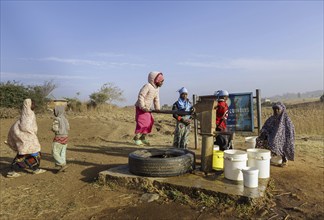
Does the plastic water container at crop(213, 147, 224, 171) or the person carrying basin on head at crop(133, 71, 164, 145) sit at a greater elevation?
the person carrying basin on head at crop(133, 71, 164, 145)

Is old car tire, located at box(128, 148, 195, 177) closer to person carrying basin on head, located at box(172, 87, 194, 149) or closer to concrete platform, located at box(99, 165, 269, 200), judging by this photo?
concrete platform, located at box(99, 165, 269, 200)

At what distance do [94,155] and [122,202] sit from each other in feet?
11.5

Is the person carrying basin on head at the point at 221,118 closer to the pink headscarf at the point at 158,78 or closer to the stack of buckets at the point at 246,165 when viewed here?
the stack of buckets at the point at 246,165

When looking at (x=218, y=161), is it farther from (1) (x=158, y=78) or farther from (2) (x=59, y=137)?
(2) (x=59, y=137)

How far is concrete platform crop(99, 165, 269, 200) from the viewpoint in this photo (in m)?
3.98

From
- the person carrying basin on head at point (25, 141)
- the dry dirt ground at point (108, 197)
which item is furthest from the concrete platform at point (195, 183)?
the person carrying basin on head at point (25, 141)

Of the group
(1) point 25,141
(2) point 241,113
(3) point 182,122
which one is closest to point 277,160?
(2) point 241,113

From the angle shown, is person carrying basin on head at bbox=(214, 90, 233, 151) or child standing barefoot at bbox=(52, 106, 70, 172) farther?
person carrying basin on head at bbox=(214, 90, 233, 151)

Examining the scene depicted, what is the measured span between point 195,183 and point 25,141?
3687mm

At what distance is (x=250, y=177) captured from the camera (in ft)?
13.6

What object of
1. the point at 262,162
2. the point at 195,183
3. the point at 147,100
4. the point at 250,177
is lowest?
the point at 195,183

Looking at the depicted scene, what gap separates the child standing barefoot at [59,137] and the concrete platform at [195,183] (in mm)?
1413

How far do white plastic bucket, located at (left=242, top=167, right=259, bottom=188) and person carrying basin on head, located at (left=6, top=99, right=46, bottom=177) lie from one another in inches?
164

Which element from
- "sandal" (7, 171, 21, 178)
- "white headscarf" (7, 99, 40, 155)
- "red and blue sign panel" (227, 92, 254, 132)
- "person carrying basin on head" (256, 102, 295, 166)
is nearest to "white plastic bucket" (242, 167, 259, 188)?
"person carrying basin on head" (256, 102, 295, 166)
